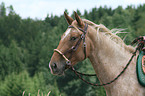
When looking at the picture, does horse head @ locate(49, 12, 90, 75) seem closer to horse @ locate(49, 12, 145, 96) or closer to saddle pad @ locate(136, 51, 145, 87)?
horse @ locate(49, 12, 145, 96)

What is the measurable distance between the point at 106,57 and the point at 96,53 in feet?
0.78

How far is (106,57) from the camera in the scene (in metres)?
4.30

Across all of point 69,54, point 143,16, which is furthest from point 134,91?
point 143,16

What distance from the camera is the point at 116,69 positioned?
4230 millimetres

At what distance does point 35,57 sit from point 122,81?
7437 cm

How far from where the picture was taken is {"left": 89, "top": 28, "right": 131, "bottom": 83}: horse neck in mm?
4242

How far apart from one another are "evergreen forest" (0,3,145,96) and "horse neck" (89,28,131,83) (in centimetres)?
2383

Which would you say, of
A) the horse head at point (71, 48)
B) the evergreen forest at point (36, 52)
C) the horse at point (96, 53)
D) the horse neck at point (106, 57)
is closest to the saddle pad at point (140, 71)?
the horse at point (96, 53)

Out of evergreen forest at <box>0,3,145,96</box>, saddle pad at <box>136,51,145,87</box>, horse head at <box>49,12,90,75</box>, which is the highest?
horse head at <box>49,12,90,75</box>

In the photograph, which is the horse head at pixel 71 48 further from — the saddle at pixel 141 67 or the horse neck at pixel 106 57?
the saddle at pixel 141 67

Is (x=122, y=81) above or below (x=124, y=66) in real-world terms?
below

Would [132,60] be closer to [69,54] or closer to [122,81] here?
[122,81]

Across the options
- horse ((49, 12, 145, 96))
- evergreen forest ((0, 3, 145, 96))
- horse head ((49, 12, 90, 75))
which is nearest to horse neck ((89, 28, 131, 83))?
horse ((49, 12, 145, 96))

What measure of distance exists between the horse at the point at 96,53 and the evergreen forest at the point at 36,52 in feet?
78.1
